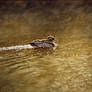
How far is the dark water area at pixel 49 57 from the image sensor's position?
5301 mm

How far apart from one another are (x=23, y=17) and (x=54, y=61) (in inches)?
341

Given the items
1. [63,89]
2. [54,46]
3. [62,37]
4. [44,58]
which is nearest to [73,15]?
[62,37]

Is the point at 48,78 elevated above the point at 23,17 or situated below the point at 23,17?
below

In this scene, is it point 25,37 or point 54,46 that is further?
point 25,37

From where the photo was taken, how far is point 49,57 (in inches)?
289

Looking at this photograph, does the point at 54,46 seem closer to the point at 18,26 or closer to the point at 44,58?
the point at 44,58

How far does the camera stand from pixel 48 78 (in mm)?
5672

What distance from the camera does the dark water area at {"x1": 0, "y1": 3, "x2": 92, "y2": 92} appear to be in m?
5.30

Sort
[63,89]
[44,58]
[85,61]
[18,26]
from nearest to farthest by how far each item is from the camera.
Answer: [63,89] → [85,61] → [44,58] → [18,26]

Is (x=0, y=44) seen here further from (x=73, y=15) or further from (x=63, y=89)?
(x=73, y=15)

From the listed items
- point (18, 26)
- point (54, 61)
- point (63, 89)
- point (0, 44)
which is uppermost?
point (18, 26)

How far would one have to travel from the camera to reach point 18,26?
13.3 m

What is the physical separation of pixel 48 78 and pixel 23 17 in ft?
32.4

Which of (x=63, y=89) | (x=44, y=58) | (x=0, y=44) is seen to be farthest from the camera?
(x=0, y=44)
